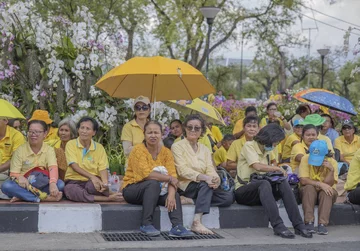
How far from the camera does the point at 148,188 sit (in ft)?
19.2

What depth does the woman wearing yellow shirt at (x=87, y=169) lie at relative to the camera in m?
6.22

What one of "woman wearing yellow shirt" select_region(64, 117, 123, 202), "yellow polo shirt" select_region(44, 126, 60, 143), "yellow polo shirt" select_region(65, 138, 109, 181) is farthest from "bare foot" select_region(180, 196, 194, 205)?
"yellow polo shirt" select_region(44, 126, 60, 143)

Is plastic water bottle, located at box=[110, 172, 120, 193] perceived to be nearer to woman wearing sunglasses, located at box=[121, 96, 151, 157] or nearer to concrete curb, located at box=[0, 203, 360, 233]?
woman wearing sunglasses, located at box=[121, 96, 151, 157]

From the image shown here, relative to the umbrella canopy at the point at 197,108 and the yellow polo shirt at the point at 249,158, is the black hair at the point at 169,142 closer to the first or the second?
the umbrella canopy at the point at 197,108

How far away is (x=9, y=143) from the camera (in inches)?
259

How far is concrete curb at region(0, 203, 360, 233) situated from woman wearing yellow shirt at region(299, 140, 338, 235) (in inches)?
13.8

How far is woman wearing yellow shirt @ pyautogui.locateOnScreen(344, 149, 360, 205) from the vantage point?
672cm

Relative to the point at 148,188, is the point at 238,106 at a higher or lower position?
higher

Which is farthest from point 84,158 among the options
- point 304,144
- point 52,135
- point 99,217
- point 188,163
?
point 304,144

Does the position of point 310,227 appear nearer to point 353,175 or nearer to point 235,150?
point 353,175

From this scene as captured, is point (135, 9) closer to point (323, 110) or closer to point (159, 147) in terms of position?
point (323, 110)

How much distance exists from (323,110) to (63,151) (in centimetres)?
629

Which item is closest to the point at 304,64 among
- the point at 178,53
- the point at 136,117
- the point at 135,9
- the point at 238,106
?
the point at 178,53

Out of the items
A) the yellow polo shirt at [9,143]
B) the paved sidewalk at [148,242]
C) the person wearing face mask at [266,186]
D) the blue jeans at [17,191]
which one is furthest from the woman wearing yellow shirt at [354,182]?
the yellow polo shirt at [9,143]
